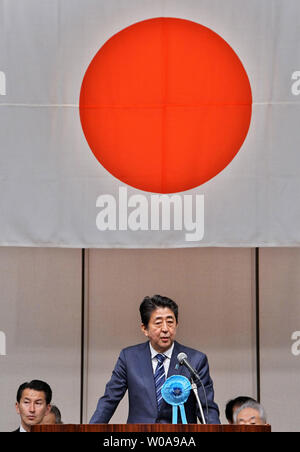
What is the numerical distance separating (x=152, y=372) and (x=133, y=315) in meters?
1.00

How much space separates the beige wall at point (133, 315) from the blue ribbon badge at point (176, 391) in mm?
1423

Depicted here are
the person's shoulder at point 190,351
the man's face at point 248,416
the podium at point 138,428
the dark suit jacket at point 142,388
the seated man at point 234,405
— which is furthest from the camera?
the seated man at point 234,405

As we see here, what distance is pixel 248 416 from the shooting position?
3.66 metres

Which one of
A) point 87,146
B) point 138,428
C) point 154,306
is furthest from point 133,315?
point 138,428

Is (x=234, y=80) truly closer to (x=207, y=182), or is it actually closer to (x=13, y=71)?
(x=207, y=182)

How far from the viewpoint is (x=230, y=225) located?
171 inches

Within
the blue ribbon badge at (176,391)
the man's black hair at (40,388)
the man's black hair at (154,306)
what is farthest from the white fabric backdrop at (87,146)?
the blue ribbon badge at (176,391)

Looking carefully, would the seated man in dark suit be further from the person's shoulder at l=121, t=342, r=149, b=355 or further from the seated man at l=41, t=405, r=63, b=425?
the person's shoulder at l=121, t=342, r=149, b=355

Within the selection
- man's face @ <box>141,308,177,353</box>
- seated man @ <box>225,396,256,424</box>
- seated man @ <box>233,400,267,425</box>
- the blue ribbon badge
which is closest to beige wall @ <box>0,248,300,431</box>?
seated man @ <box>225,396,256,424</box>

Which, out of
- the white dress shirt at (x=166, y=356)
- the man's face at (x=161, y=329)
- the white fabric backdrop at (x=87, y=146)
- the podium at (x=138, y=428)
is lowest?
the podium at (x=138, y=428)

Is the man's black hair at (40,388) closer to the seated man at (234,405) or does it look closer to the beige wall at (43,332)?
the beige wall at (43,332)

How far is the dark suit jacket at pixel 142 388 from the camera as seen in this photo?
3.79m

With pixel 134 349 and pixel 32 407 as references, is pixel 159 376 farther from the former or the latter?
pixel 32 407

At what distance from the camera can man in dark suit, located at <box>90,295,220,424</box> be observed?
12.5 feet
